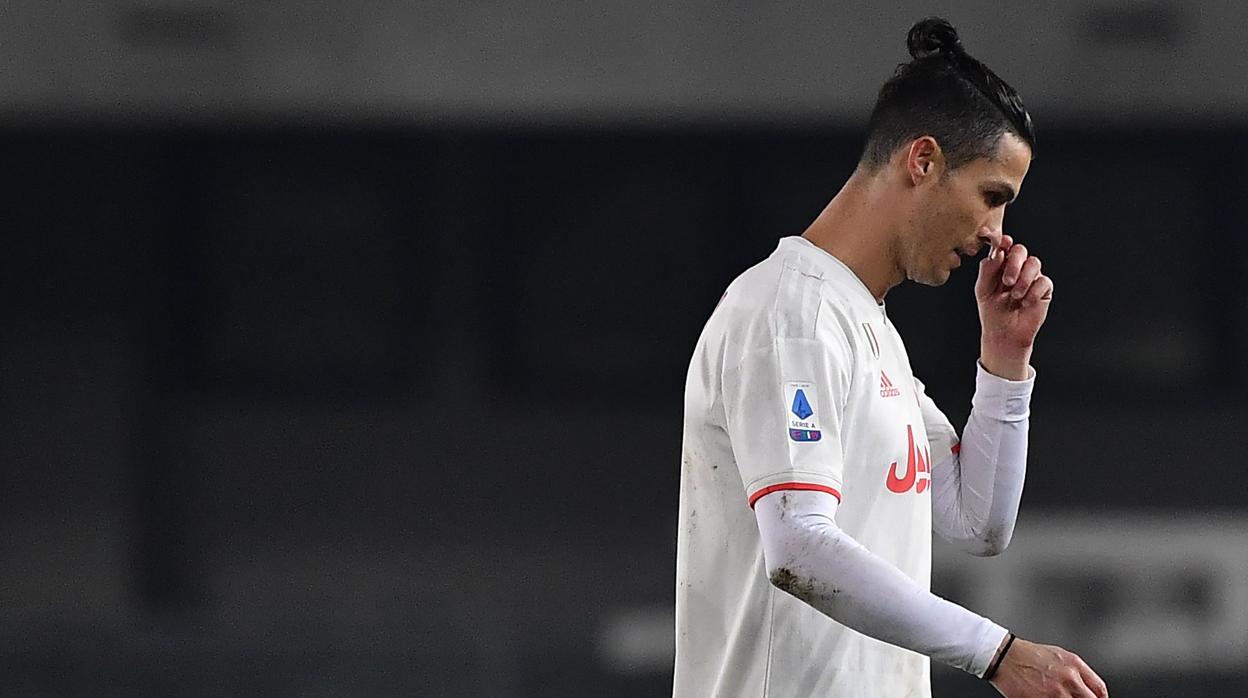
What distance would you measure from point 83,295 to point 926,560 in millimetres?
2533

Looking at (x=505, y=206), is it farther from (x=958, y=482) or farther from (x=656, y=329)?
(x=958, y=482)

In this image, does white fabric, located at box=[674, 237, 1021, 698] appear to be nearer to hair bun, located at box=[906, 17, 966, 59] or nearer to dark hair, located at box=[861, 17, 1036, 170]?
dark hair, located at box=[861, 17, 1036, 170]

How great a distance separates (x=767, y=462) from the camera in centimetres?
152

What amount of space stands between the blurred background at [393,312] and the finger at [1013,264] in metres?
1.87

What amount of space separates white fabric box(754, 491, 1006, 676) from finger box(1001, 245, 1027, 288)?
0.50 metres

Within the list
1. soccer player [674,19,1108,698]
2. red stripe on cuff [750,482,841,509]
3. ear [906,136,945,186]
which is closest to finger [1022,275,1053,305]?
soccer player [674,19,1108,698]

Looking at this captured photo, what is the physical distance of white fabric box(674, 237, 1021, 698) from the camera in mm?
1547

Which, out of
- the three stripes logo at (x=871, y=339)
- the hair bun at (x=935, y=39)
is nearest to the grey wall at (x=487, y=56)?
the hair bun at (x=935, y=39)

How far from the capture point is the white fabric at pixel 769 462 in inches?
60.9

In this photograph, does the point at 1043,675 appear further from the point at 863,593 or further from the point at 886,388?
the point at 886,388

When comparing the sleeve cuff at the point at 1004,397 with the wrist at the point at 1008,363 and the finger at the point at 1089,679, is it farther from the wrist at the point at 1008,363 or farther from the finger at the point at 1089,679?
the finger at the point at 1089,679

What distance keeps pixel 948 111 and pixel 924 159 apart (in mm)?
57

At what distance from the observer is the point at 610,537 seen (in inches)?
145

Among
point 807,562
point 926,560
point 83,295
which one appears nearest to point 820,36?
point 83,295
